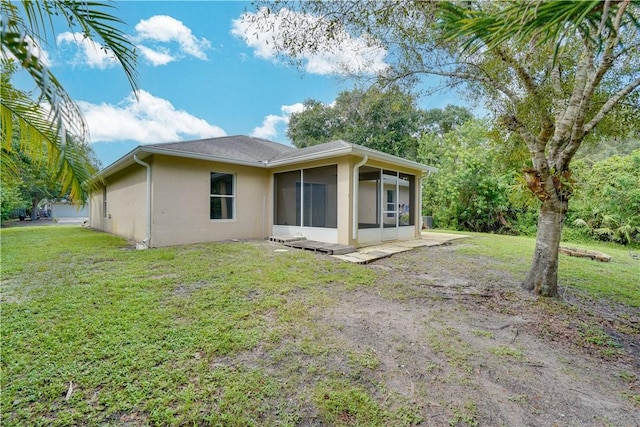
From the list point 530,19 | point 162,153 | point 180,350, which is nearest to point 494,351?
point 530,19

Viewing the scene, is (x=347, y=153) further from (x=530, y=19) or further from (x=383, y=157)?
(x=530, y=19)

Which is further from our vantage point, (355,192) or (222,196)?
(222,196)

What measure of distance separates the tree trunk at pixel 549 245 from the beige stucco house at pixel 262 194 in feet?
13.7

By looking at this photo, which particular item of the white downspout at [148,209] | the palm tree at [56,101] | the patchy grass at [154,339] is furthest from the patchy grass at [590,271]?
the white downspout at [148,209]

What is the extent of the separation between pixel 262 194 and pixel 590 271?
904 centimetres

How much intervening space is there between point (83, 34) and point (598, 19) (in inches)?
134

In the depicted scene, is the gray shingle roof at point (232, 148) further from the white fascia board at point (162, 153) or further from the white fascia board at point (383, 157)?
the white fascia board at point (383, 157)

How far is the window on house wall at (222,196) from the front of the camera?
28.3 ft

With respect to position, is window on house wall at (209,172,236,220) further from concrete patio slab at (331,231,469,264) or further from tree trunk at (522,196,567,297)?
tree trunk at (522,196,567,297)

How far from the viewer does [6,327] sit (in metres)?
2.92

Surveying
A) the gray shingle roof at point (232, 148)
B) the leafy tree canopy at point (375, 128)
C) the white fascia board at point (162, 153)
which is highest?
the leafy tree canopy at point (375, 128)

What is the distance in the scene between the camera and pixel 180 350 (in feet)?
8.36

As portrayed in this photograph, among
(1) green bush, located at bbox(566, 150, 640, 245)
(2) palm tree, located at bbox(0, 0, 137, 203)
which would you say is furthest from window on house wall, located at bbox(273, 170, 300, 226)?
(1) green bush, located at bbox(566, 150, 640, 245)

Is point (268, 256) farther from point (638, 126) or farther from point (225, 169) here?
point (638, 126)
